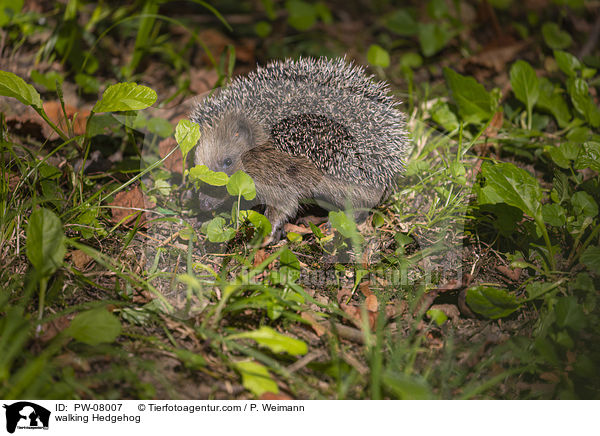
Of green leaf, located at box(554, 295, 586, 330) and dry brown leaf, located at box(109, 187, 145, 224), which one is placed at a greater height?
dry brown leaf, located at box(109, 187, 145, 224)

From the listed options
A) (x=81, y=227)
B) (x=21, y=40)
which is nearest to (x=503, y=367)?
(x=81, y=227)

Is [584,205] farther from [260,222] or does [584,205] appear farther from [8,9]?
[8,9]

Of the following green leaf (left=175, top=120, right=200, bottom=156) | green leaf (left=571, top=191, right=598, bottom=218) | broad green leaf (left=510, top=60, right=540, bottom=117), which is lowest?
green leaf (left=571, top=191, right=598, bottom=218)

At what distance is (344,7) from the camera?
308 inches

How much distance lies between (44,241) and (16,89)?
1351mm

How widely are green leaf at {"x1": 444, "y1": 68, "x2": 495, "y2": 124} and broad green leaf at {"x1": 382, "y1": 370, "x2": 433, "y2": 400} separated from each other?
3.41 m

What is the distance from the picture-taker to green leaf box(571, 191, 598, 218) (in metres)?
3.88

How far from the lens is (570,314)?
3.16 metres

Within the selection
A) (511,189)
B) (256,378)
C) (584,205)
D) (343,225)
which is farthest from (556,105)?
(256,378)

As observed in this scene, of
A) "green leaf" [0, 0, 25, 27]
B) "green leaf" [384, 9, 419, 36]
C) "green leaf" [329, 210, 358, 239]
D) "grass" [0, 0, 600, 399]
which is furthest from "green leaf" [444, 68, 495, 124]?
"green leaf" [0, 0, 25, 27]

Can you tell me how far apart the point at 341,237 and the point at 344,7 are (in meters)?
5.49
